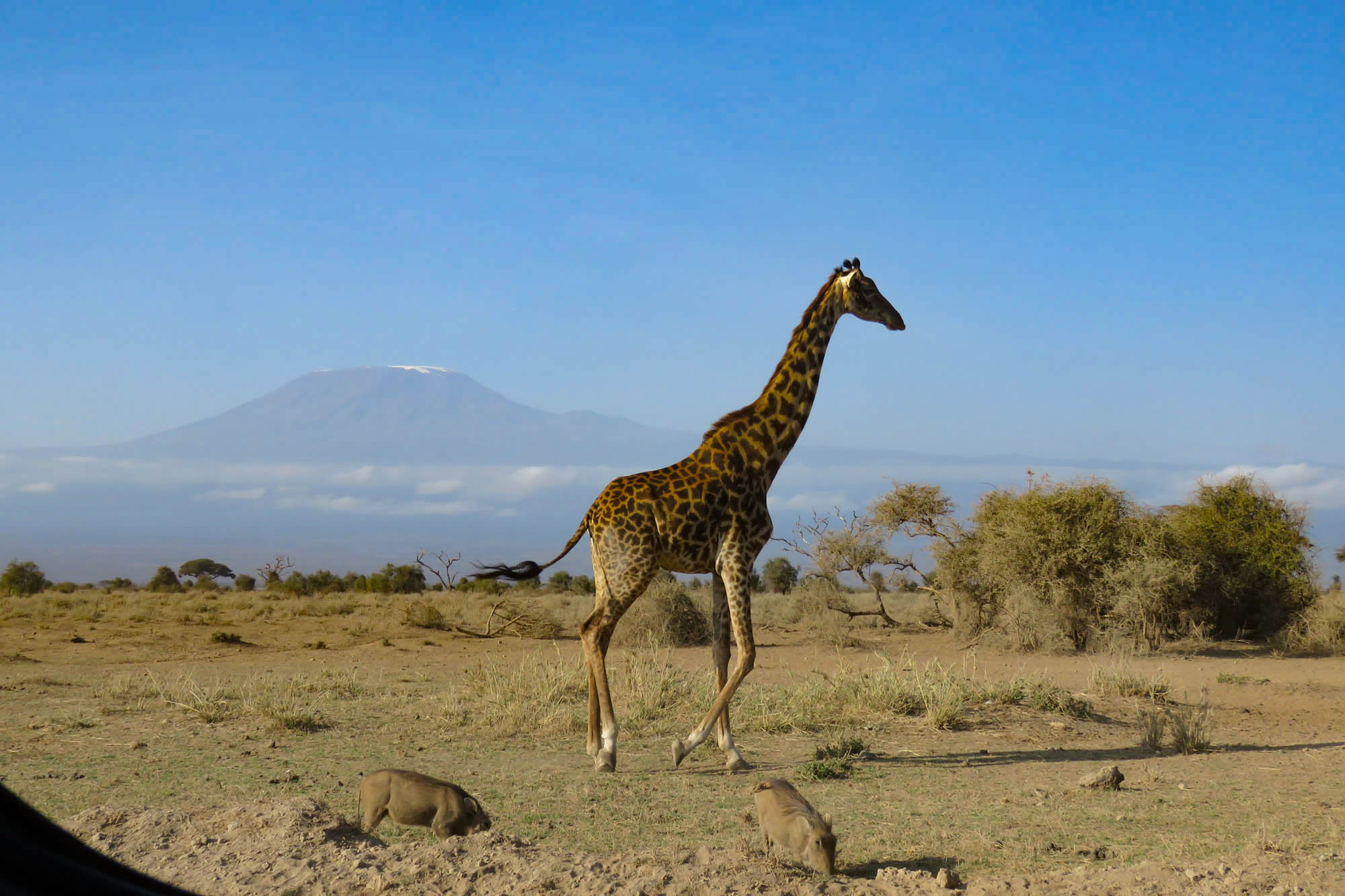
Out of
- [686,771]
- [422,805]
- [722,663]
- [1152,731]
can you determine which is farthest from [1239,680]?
[422,805]

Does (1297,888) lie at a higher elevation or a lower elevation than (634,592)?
lower

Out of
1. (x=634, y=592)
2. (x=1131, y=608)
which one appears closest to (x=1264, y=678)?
(x=1131, y=608)

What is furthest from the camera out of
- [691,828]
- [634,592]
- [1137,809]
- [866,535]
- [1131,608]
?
[866,535]

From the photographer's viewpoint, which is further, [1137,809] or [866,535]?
[866,535]

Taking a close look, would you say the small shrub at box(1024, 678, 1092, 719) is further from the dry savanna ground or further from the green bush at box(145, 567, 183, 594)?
the green bush at box(145, 567, 183, 594)

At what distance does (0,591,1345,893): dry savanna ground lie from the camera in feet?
15.6

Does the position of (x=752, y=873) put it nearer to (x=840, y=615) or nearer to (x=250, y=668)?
(x=250, y=668)

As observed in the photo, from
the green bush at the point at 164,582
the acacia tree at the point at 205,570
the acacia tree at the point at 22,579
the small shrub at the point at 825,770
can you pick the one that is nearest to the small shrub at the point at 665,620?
the small shrub at the point at 825,770

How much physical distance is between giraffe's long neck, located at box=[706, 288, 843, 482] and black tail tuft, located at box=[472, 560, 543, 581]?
2037mm

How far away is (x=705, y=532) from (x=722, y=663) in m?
1.22

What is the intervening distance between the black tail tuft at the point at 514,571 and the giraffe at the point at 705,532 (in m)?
0.11

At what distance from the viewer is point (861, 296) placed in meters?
9.16

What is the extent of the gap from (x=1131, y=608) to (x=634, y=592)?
13.2m

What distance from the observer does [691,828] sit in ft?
20.5
